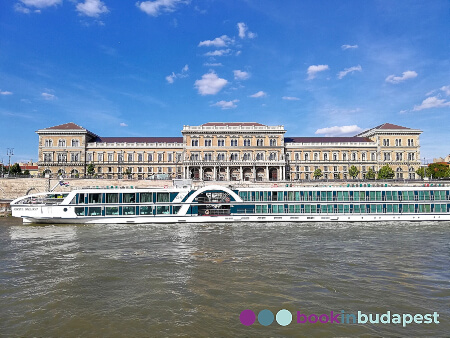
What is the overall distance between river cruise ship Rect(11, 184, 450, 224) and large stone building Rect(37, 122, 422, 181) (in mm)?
41358

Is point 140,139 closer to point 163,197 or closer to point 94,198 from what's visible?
point 94,198

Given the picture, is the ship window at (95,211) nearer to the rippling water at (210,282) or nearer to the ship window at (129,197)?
the ship window at (129,197)

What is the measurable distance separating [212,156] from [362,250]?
2279 inches

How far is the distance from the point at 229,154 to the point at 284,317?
65168 mm

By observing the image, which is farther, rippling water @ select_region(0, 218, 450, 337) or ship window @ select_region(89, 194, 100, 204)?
ship window @ select_region(89, 194, 100, 204)

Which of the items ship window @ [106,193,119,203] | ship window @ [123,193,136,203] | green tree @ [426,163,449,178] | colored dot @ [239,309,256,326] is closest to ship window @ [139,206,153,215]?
ship window @ [123,193,136,203]

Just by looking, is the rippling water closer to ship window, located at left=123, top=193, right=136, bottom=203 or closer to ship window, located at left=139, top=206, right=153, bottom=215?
ship window, located at left=139, top=206, right=153, bottom=215

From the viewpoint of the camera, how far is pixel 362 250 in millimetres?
17578

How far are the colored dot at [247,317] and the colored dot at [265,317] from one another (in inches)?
8.2

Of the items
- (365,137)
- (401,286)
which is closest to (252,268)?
(401,286)

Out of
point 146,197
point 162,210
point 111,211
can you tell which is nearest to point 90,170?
point 111,211

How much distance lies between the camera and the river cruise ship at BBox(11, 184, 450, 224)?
2870 centimetres

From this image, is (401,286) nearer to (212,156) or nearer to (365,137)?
(212,156)

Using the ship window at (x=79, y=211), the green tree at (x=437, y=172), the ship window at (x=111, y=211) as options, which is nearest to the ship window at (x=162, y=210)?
the ship window at (x=111, y=211)
